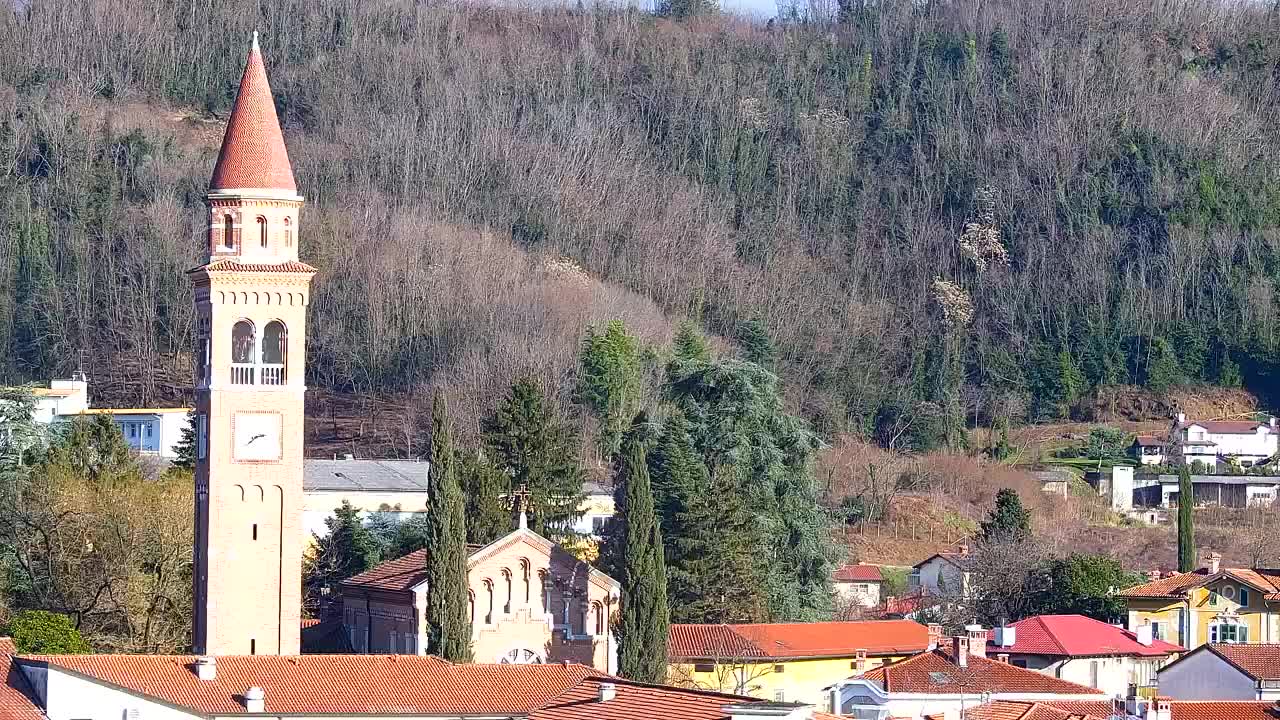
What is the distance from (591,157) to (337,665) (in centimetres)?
7030

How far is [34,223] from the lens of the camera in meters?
98.9

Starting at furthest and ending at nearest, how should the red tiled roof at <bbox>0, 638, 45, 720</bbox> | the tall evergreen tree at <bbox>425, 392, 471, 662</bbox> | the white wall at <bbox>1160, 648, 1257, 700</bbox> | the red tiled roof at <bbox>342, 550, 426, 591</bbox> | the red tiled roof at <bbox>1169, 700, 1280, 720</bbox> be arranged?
1. the red tiled roof at <bbox>342, 550, 426, 591</bbox>
2. the white wall at <bbox>1160, 648, 1257, 700</bbox>
3. the tall evergreen tree at <bbox>425, 392, 471, 662</bbox>
4. the red tiled roof at <bbox>1169, 700, 1280, 720</bbox>
5. the red tiled roof at <bbox>0, 638, 45, 720</bbox>

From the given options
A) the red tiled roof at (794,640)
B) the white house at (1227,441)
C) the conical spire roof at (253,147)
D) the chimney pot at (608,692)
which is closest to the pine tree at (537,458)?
the red tiled roof at (794,640)

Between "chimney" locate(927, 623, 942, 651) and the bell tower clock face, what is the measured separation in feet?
38.8

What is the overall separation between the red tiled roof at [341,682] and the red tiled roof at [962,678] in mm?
5604

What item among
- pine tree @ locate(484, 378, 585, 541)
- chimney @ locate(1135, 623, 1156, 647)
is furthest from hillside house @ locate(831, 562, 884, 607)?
chimney @ locate(1135, 623, 1156, 647)

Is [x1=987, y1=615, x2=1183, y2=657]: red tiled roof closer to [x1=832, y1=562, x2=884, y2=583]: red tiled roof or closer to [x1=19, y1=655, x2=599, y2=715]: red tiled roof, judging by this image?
[x1=19, y1=655, x2=599, y2=715]: red tiled roof

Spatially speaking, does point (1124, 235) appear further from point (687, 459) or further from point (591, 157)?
point (687, 459)

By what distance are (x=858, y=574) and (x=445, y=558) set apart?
2467 cm

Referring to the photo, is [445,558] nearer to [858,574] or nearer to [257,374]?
[257,374]

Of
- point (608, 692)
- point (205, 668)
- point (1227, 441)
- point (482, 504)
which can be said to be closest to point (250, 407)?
point (482, 504)

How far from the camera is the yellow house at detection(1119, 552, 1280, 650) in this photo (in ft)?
200

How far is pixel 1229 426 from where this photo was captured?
9900cm

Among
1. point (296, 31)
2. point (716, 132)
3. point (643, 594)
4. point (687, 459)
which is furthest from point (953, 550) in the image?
point (296, 31)
